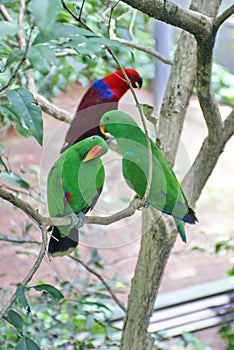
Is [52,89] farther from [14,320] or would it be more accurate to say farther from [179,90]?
[14,320]

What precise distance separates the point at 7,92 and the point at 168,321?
143 centimetres

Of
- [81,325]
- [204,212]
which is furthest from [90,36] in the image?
[204,212]

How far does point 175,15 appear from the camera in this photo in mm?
549

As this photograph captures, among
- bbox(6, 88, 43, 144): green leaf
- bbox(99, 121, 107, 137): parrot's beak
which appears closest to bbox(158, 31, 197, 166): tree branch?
bbox(99, 121, 107, 137): parrot's beak

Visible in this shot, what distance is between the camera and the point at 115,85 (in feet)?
2.60

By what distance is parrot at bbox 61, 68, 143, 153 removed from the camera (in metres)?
0.60

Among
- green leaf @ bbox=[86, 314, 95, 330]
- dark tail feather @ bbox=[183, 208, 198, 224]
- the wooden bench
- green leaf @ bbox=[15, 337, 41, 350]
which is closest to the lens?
green leaf @ bbox=[15, 337, 41, 350]

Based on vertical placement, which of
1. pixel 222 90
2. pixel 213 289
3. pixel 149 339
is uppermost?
pixel 222 90

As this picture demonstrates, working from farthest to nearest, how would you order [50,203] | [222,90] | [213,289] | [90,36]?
[222,90] < [213,289] < [50,203] < [90,36]

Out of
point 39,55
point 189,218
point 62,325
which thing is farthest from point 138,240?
point 39,55

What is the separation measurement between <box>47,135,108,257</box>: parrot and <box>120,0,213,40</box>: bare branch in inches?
5.2

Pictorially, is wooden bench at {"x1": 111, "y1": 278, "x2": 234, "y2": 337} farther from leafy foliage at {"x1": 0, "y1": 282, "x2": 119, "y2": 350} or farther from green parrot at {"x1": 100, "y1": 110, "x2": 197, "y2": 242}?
green parrot at {"x1": 100, "y1": 110, "x2": 197, "y2": 242}

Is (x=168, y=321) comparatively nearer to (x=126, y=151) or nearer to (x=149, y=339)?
(x=149, y=339)

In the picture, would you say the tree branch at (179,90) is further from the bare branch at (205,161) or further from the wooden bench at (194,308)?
the wooden bench at (194,308)
